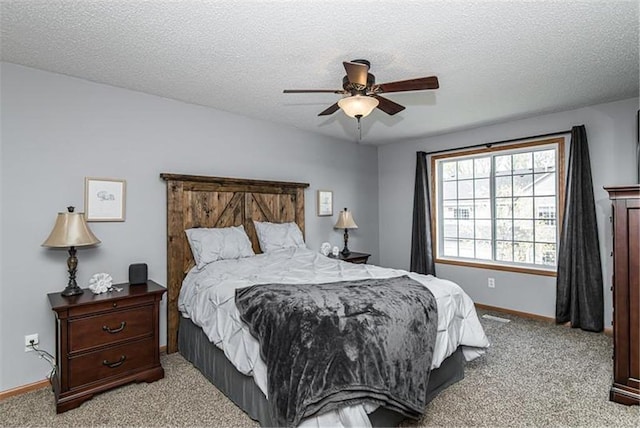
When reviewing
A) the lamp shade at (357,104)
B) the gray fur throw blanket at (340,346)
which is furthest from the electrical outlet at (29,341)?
the lamp shade at (357,104)

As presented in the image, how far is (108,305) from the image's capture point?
2531 mm

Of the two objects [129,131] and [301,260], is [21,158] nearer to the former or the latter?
[129,131]

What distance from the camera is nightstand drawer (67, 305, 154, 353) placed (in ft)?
7.89

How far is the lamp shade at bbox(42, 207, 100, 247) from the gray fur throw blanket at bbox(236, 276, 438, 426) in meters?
1.33

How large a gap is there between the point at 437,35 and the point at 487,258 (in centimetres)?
347

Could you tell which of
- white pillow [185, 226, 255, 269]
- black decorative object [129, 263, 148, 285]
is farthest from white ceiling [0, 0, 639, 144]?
black decorative object [129, 263, 148, 285]

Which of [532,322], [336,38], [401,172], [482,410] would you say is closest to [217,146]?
[336,38]

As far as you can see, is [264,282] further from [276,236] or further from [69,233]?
[69,233]

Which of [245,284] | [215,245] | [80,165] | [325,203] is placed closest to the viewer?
[245,284]

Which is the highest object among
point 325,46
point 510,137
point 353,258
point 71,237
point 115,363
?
point 325,46

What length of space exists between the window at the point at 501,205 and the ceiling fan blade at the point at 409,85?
265cm

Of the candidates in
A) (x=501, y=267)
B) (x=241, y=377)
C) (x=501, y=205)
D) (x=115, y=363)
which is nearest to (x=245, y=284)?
(x=241, y=377)

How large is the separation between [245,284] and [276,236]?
1.36 meters

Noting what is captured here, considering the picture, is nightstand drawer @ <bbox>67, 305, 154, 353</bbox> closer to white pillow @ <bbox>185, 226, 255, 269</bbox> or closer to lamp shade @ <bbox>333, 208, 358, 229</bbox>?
white pillow @ <bbox>185, 226, 255, 269</bbox>
